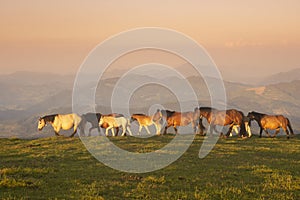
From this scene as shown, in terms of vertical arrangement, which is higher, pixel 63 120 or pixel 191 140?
pixel 63 120

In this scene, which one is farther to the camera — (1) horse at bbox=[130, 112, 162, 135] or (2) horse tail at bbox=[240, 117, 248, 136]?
(1) horse at bbox=[130, 112, 162, 135]

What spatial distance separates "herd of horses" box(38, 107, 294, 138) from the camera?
3528 cm

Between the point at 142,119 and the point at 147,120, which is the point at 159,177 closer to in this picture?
the point at 147,120

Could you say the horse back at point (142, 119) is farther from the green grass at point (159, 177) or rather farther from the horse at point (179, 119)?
the green grass at point (159, 177)

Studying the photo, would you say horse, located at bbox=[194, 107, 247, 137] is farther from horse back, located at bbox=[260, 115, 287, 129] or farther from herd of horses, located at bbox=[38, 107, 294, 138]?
horse back, located at bbox=[260, 115, 287, 129]

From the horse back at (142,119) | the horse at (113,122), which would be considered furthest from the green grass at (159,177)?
the horse back at (142,119)

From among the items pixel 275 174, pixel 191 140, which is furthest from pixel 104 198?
pixel 191 140

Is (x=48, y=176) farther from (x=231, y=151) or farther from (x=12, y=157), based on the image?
(x=231, y=151)

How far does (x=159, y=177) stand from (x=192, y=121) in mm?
21439

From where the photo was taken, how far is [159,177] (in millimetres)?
15695

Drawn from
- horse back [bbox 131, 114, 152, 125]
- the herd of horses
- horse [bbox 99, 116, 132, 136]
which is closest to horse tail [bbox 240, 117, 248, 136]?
the herd of horses

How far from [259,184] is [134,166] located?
22.1 feet

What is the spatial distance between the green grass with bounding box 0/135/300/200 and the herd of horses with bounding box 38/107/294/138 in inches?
412

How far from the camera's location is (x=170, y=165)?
19.1m
